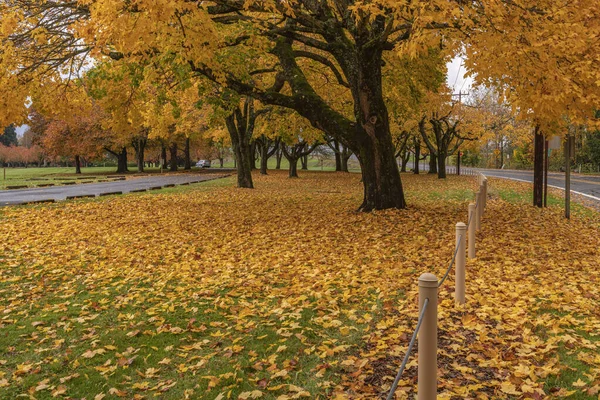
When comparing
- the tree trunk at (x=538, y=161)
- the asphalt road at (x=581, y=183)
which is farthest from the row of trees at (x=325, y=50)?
the asphalt road at (x=581, y=183)

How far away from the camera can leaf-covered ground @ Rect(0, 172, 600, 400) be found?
14.6 feet

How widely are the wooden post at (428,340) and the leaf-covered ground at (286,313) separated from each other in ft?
3.58

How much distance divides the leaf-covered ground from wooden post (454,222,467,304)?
200mm

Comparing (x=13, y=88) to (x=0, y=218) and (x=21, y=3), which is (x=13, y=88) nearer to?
(x=21, y=3)

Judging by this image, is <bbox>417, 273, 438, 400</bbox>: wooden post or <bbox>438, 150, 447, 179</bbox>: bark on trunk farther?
<bbox>438, 150, 447, 179</bbox>: bark on trunk

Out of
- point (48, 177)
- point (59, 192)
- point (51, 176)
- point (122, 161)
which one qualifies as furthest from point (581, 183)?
point (122, 161)

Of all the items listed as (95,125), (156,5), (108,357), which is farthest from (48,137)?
(108,357)

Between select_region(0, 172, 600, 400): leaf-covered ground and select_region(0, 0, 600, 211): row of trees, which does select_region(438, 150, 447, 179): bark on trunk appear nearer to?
select_region(0, 0, 600, 211): row of trees

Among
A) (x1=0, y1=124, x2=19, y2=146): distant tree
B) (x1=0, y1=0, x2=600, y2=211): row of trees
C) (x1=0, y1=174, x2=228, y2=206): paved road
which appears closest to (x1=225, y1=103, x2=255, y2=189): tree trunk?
(x1=0, y1=174, x2=228, y2=206): paved road

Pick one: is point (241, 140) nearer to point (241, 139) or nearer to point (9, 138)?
point (241, 139)

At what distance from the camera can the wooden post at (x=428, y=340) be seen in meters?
3.06

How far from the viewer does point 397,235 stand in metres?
11.6

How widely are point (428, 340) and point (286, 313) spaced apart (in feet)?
11.1

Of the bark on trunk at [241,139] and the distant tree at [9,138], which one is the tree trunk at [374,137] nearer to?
the bark on trunk at [241,139]
